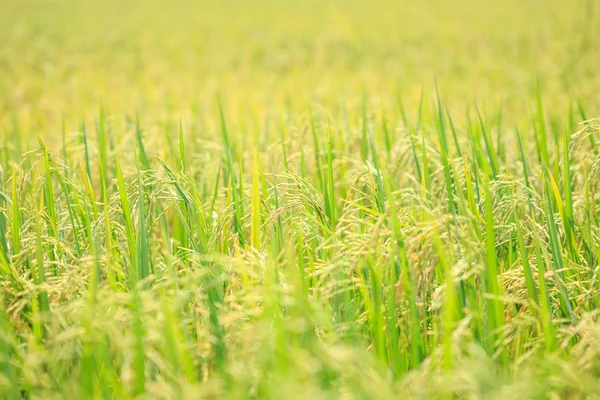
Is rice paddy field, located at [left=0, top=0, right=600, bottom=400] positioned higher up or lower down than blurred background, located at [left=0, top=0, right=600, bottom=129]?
lower down

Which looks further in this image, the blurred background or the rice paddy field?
the blurred background

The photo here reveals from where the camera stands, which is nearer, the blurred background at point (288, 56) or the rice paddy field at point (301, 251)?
the rice paddy field at point (301, 251)

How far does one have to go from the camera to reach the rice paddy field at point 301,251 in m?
1.03

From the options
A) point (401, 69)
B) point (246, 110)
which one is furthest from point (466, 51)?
point (246, 110)

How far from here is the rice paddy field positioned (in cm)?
103

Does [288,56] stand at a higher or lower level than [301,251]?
higher

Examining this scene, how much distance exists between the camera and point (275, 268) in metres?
1.22

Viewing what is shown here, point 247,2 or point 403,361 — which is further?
point 247,2

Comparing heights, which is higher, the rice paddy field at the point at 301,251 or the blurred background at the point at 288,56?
the blurred background at the point at 288,56

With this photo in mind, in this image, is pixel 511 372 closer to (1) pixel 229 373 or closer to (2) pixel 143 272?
(1) pixel 229 373

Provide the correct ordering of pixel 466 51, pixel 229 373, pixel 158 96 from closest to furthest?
pixel 229 373 < pixel 158 96 < pixel 466 51

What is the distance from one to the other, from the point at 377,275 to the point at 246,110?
4376 mm

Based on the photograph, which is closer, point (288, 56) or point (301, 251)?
point (301, 251)

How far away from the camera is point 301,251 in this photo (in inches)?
55.4
